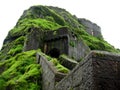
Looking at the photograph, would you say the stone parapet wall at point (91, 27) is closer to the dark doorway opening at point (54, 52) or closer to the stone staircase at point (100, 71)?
the dark doorway opening at point (54, 52)

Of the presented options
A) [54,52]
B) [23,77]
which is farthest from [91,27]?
[23,77]

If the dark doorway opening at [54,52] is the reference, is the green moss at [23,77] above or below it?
below

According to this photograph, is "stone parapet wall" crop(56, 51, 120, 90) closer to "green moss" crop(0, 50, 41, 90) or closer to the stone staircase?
the stone staircase

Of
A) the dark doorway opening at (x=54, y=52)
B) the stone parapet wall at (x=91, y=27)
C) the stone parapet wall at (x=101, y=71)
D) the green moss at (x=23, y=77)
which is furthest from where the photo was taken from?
the stone parapet wall at (x=91, y=27)

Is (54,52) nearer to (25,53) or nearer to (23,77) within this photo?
(25,53)

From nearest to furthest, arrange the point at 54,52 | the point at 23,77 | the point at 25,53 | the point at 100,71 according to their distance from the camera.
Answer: the point at 100,71 < the point at 23,77 < the point at 25,53 < the point at 54,52

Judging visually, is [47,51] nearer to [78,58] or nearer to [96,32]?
[78,58]

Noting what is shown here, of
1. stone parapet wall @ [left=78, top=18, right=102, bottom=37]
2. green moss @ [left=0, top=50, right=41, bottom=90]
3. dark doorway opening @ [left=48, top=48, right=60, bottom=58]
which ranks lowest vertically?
green moss @ [left=0, top=50, right=41, bottom=90]

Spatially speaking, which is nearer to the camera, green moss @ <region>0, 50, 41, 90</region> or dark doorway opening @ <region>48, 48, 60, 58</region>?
green moss @ <region>0, 50, 41, 90</region>

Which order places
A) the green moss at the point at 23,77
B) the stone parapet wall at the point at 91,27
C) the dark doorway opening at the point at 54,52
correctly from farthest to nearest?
the stone parapet wall at the point at 91,27 → the dark doorway opening at the point at 54,52 → the green moss at the point at 23,77

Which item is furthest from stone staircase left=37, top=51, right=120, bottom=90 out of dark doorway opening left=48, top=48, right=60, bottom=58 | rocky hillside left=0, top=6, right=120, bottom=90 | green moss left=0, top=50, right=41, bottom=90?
dark doorway opening left=48, top=48, right=60, bottom=58

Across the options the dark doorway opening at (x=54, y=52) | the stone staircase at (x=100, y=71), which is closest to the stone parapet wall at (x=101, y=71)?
the stone staircase at (x=100, y=71)

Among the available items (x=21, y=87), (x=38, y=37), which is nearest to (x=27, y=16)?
(x=38, y=37)

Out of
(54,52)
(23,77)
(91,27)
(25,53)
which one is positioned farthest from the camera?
(91,27)
